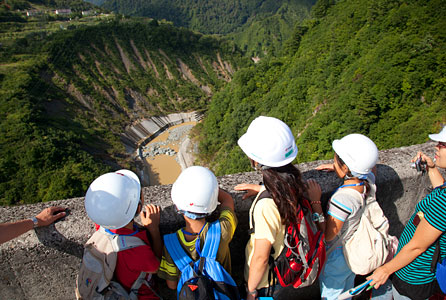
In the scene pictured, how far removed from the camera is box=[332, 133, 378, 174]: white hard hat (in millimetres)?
2484

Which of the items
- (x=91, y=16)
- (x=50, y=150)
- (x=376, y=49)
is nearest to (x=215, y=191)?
(x=376, y=49)

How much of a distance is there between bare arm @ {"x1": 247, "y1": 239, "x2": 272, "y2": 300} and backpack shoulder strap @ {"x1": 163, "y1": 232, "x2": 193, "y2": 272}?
556 mm

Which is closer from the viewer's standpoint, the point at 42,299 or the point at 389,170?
the point at 42,299

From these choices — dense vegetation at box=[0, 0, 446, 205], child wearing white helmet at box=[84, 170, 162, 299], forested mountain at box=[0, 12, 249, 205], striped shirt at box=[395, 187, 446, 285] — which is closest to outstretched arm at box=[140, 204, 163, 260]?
child wearing white helmet at box=[84, 170, 162, 299]

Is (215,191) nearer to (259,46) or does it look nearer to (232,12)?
(259,46)

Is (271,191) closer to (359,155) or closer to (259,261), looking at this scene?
(259,261)

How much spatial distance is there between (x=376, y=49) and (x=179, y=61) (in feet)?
198

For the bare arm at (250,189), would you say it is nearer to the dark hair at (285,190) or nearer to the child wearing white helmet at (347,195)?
the child wearing white helmet at (347,195)

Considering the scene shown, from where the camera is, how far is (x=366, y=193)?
2.67m

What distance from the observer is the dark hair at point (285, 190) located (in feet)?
6.96

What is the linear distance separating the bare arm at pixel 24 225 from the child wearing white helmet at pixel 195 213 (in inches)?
51.3

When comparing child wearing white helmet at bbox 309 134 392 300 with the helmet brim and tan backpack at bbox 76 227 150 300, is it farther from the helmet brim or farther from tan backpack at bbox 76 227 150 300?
tan backpack at bbox 76 227 150 300

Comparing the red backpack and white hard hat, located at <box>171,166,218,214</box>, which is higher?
white hard hat, located at <box>171,166,218,214</box>

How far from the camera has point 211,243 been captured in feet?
7.26
